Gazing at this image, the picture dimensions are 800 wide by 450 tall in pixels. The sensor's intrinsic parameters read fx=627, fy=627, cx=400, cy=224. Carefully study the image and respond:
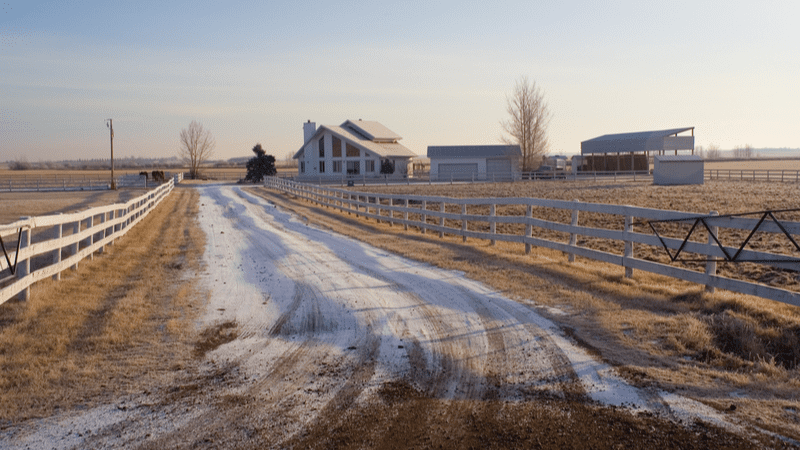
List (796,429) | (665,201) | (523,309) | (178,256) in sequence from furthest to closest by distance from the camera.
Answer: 1. (665,201)
2. (178,256)
3. (523,309)
4. (796,429)

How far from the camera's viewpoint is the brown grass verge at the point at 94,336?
5394 millimetres

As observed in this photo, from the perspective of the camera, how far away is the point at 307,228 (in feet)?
65.9

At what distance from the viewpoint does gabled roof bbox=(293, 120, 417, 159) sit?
69312 millimetres

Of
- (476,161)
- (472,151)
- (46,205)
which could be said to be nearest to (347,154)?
(472,151)

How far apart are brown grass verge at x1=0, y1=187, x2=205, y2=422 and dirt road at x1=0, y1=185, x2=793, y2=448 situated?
0.35 meters

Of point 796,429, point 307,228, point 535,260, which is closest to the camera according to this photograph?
point 796,429

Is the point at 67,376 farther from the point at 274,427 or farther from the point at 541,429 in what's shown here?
the point at 541,429

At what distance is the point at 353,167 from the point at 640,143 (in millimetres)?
30575

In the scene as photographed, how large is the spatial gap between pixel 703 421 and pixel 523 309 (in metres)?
3.68

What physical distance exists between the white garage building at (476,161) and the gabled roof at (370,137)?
153 inches

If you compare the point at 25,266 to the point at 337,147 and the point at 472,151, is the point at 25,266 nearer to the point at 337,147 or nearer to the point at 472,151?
the point at 337,147

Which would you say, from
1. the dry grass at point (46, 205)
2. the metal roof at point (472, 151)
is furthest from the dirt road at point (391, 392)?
the metal roof at point (472, 151)

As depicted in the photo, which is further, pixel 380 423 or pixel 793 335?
pixel 793 335

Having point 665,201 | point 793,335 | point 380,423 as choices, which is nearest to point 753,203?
point 665,201
